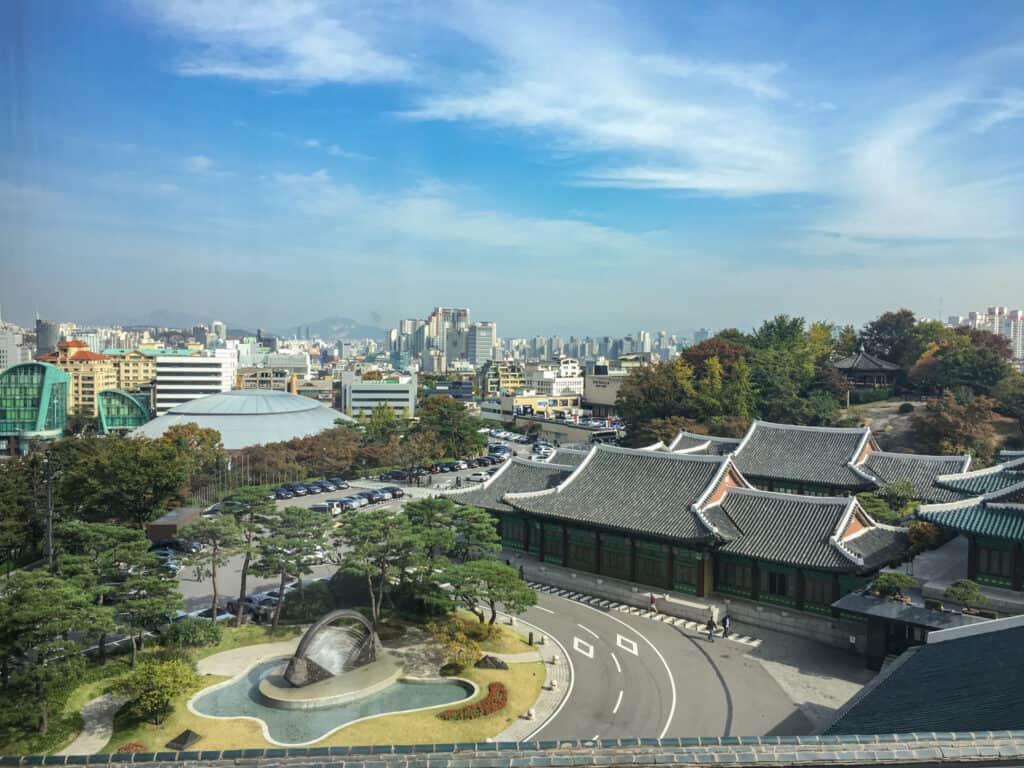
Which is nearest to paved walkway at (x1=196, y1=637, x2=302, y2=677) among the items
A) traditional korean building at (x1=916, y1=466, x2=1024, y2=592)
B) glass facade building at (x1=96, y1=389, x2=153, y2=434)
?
traditional korean building at (x1=916, y1=466, x2=1024, y2=592)

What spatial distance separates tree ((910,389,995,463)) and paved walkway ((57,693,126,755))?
1865 inches

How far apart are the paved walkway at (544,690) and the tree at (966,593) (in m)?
11.4

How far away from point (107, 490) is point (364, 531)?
17.5m

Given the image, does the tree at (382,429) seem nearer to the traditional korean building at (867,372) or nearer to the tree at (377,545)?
the tree at (377,545)

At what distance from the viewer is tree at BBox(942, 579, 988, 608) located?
67.8 feet

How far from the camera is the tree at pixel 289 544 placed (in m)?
23.6

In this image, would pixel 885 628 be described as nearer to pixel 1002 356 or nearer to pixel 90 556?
pixel 90 556

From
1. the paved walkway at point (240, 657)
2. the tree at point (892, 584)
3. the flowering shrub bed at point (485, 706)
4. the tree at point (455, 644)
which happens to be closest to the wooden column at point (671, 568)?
the tree at point (892, 584)

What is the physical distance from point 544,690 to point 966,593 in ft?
40.5

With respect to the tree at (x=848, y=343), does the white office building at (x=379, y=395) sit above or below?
below

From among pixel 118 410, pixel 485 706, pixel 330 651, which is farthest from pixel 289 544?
pixel 118 410

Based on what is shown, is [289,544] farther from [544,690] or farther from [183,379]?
[183,379]

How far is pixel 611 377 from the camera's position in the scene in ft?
323

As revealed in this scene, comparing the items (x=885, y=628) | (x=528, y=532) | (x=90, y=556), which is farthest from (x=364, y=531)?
(x=885, y=628)
